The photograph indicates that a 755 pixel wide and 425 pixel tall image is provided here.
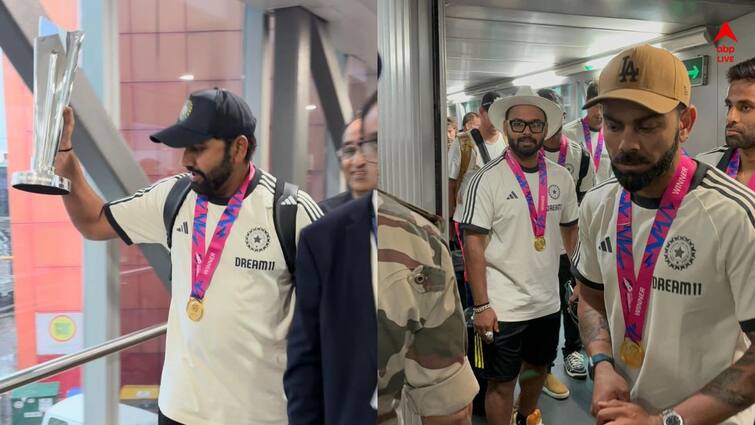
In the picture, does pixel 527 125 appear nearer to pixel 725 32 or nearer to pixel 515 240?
pixel 515 240

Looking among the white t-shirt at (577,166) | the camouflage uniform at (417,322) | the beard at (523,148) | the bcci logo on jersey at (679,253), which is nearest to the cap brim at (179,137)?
the camouflage uniform at (417,322)

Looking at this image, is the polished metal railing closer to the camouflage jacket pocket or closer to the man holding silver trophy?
the man holding silver trophy

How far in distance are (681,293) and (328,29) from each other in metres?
0.60

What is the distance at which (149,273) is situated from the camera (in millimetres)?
575

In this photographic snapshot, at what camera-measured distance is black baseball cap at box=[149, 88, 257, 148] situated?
521mm

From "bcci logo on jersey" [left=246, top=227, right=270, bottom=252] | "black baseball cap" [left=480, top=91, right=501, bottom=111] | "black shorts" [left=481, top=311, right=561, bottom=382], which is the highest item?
"black baseball cap" [left=480, top=91, right=501, bottom=111]

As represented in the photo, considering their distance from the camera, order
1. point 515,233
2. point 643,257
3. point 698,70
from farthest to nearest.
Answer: point 515,233 → point 698,70 → point 643,257

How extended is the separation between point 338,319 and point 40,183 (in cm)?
34

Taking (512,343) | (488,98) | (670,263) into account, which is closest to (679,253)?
(670,263)

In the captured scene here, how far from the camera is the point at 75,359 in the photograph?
0.55m

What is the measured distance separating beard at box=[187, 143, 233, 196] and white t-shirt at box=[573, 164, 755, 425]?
583 millimetres

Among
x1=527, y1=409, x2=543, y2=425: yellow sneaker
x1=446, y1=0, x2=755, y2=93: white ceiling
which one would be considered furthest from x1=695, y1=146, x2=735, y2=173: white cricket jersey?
x1=527, y1=409, x2=543, y2=425: yellow sneaker

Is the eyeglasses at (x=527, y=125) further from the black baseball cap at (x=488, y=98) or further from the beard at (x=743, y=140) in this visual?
the beard at (x=743, y=140)

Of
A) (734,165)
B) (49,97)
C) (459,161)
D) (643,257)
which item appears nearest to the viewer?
(49,97)
